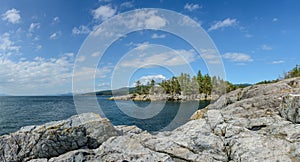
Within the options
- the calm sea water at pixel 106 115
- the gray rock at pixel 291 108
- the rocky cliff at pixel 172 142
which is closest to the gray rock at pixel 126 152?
the rocky cliff at pixel 172 142

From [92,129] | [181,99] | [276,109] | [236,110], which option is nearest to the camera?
[92,129]

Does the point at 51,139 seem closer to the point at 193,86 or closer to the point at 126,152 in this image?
the point at 126,152

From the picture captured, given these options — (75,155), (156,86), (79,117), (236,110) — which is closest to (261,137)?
(236,110)

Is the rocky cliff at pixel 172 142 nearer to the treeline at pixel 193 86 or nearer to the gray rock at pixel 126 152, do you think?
the gray rock at pixel 126 152

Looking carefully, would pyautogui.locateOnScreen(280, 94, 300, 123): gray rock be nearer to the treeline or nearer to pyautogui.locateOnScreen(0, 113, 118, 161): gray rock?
pyautogui.locateOnScreen(0, 113, 118, 161): gray rock

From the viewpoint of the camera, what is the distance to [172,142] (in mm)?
11898

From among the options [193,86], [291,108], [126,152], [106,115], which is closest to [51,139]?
[126,152]

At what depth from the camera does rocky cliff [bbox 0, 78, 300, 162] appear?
9.95 meters

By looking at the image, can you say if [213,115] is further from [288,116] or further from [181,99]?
[181,99]

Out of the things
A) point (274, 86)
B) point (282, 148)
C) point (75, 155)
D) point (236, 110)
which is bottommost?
point (75, 155)

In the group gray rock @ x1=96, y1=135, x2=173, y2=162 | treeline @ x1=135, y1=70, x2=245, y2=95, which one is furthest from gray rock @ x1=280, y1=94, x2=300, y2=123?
treeline @ x1=135, y1=70, x2=245, y2=95

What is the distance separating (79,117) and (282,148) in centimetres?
1194

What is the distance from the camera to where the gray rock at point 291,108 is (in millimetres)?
12125

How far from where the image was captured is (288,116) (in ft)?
41.8
